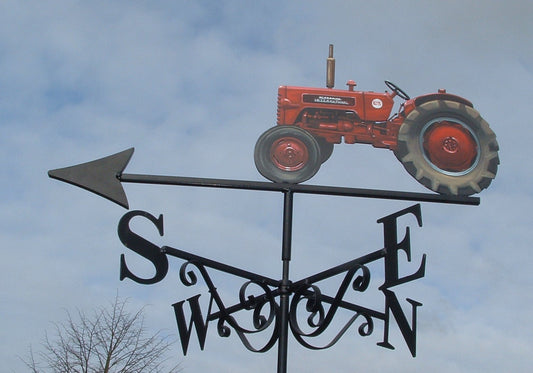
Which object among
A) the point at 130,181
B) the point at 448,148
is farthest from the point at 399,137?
the point at 130,181

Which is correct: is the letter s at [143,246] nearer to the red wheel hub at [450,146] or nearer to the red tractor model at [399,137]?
the red tractor model at [399,137]

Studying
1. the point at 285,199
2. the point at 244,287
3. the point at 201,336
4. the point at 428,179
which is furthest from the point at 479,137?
the point at 201,336

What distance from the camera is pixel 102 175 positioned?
411 cm

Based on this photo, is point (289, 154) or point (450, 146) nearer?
point (289, 154)

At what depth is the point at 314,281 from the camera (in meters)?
3.86

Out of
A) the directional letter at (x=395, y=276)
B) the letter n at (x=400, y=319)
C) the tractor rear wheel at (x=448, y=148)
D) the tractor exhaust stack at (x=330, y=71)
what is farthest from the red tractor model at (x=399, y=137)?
the letter n at (x=400, y=319)

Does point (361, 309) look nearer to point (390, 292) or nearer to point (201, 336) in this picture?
point (390, 292)

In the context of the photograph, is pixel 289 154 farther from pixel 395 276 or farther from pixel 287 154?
pixel 395 276

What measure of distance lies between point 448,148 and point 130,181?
202 cm

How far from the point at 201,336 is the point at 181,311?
7.1 inches

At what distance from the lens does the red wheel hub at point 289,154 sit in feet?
14.4

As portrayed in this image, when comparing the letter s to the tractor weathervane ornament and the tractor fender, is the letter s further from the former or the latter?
the tractor fender

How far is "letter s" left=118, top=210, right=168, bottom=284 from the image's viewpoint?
3.89m

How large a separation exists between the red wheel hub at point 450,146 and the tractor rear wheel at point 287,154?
29.8 inches
